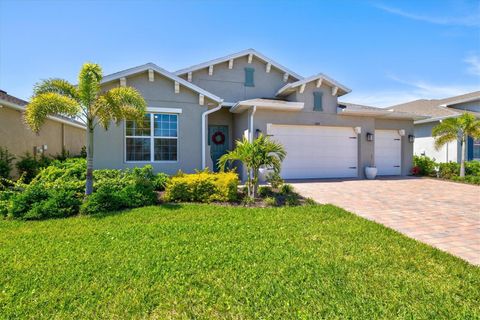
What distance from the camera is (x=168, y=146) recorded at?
10156mm

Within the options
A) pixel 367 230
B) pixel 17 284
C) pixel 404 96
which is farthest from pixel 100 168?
pixel 404 96

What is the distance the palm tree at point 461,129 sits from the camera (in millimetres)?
12953

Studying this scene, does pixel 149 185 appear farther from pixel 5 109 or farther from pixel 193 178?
pixel 5 109

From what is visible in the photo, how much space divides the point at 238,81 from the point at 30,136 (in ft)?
35.9

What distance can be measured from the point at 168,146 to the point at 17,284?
24.2 feet

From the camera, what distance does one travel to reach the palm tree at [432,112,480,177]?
12953 mm

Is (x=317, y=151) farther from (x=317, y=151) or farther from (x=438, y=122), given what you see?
(x=438, y=122)

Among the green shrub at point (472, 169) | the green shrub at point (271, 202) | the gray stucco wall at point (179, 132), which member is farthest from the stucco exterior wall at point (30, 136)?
the green shrub at point (472, 169)

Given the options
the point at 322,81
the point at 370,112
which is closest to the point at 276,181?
the point at 322,81

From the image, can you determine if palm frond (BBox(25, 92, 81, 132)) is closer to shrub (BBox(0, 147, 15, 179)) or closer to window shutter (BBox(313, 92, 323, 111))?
shrub (BBox(0, 147, 15, 179))

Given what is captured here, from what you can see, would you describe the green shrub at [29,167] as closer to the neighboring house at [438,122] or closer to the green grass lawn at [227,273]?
the green grass lawn at [227,273]

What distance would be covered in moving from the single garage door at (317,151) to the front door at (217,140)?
303cm

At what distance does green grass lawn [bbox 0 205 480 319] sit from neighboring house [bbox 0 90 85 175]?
A: 640cm

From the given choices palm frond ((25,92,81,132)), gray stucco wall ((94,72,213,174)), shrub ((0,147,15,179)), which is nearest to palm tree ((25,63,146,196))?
palm frond ((25,92,81,132))
